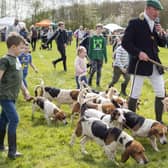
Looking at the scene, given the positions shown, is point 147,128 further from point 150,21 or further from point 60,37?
point 60,37

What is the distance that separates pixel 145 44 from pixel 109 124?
5.00ft

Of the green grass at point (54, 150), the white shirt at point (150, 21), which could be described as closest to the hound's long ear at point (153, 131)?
the green grass at point (54, 150)

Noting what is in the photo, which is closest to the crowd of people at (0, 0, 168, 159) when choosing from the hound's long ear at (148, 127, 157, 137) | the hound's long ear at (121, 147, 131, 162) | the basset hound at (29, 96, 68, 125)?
the hound's long ear at (148, 127, 157, 137)

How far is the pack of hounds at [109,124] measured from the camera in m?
5.51

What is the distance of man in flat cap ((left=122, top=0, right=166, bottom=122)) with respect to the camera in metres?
6.57

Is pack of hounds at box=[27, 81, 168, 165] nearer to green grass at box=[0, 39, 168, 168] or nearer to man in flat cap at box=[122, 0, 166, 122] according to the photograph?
green grass at box=[0, 39, 168, 168]

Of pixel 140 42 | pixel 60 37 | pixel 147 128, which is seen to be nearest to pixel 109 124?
pixel 147 128

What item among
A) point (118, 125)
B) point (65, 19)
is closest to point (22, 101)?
point (118, 125)

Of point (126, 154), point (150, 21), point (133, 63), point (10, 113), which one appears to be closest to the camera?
point (126, 154)

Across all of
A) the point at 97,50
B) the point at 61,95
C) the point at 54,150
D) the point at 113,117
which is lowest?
the point at 54,150

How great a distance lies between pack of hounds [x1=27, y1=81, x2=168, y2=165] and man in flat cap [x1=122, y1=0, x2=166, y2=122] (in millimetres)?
504

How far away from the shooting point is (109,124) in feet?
20.9

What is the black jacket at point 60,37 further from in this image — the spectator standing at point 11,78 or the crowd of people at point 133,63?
the spectator standing at point 11,78

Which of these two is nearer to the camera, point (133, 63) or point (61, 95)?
point (133, 63)
